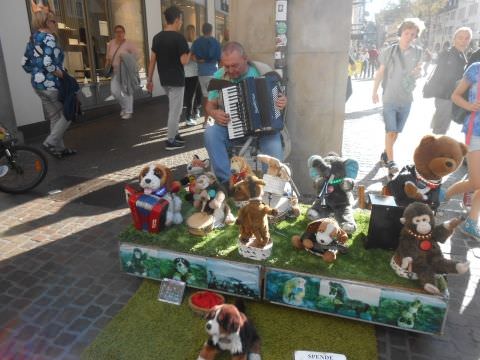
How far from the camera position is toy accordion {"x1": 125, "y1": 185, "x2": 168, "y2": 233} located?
308 centimetres

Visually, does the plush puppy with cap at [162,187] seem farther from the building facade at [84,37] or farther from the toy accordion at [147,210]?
the building facade at [84,37]

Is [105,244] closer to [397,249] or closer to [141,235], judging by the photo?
[141,235]

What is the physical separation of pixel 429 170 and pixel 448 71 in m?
3.48

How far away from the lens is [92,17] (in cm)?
959

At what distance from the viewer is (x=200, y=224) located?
3.11m

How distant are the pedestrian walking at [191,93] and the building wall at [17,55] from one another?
3028 mm

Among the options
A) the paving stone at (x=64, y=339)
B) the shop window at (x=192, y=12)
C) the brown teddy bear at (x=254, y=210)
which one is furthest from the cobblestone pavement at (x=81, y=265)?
the shop window at (x=192, y=12)

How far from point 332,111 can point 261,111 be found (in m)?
1.27

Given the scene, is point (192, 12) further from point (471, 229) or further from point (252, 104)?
point (471, 229)

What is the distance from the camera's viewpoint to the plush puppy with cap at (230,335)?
213 centimetres

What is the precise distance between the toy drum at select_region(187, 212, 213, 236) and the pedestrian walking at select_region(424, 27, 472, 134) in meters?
4.50

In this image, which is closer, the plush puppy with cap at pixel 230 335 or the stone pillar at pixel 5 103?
the plush puppy with cap at pixel 230 335

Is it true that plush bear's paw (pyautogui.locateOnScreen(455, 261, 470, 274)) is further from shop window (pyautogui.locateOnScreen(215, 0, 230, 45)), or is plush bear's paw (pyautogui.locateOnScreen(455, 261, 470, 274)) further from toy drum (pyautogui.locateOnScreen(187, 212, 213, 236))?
shop window (pyautogui.locateOnScreen(215, 0, 230, 45))

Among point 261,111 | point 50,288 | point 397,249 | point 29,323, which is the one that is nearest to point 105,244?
point 50,288
